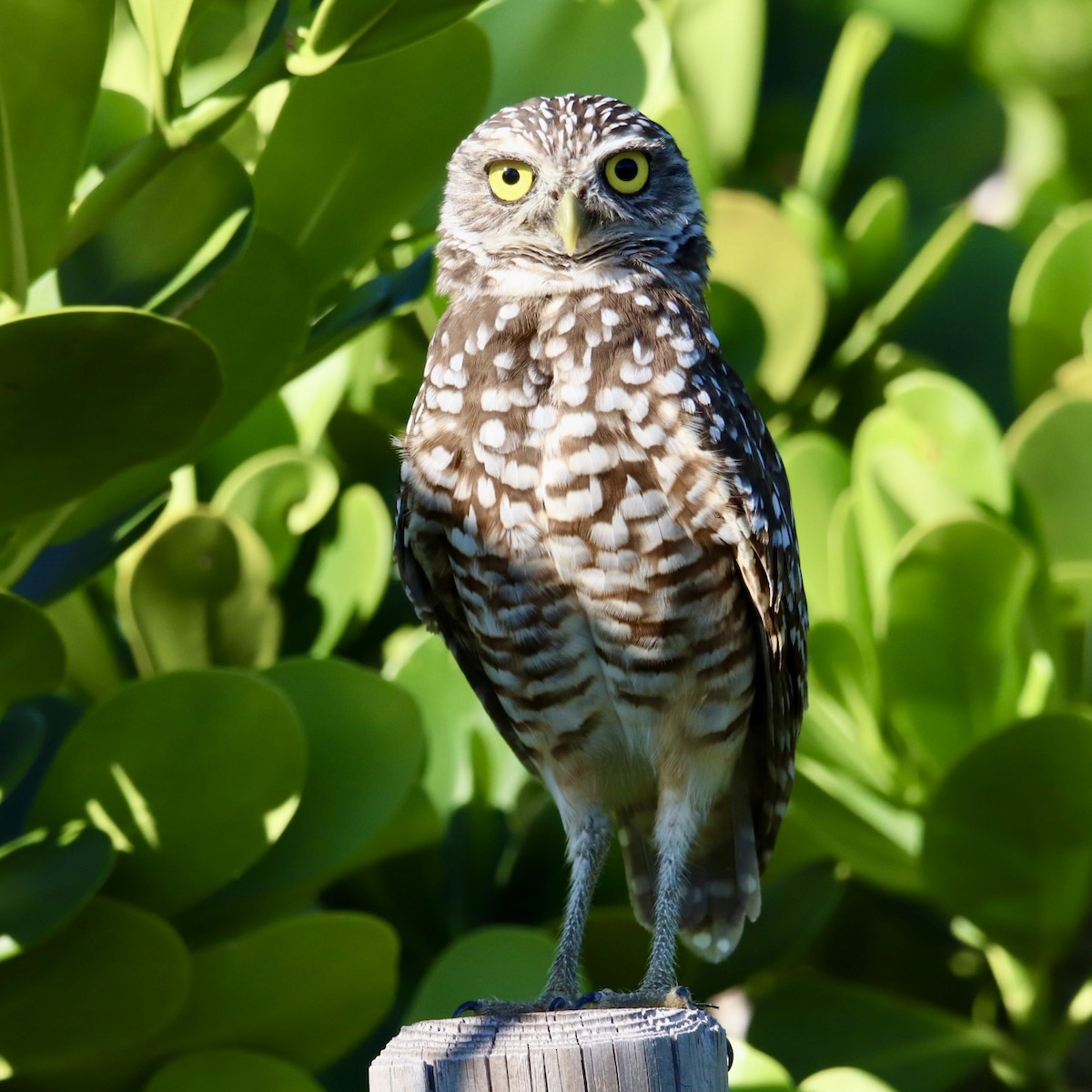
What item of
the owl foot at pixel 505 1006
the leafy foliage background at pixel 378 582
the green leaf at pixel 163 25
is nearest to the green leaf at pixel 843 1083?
the leafy foliage background at pixel 378 582

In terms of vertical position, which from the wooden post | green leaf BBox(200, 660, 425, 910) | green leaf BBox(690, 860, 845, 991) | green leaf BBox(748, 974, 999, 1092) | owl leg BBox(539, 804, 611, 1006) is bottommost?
green leaf BBox(748, 974, 999, 1092)

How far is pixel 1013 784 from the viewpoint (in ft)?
9.18

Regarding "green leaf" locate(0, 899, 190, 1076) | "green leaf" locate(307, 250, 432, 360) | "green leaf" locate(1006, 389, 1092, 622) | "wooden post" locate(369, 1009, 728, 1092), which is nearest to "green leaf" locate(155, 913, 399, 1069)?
"green leaf" locate(0, 899, 190, 1076)

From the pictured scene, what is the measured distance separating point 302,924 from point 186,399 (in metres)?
1.02

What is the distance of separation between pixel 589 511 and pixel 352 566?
101cm

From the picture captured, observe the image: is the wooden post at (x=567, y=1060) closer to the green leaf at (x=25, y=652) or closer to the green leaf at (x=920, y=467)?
the green leaf at (x=25, y=652)

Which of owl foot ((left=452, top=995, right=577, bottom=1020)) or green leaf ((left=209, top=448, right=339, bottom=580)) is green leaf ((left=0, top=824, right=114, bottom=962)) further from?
green leaf ((left=209, top=448, right=339, bottom=580))

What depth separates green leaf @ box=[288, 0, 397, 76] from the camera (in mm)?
2070

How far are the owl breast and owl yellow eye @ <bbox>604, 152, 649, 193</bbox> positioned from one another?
0.81 ft

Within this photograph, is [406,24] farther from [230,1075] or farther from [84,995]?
[230,1075]

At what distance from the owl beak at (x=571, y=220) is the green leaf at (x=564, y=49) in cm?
67

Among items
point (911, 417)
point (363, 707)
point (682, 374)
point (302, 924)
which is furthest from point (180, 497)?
point (911, 417)

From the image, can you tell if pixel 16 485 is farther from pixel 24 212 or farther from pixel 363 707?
pixel 363 707

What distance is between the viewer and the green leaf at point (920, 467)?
300 centimetres
